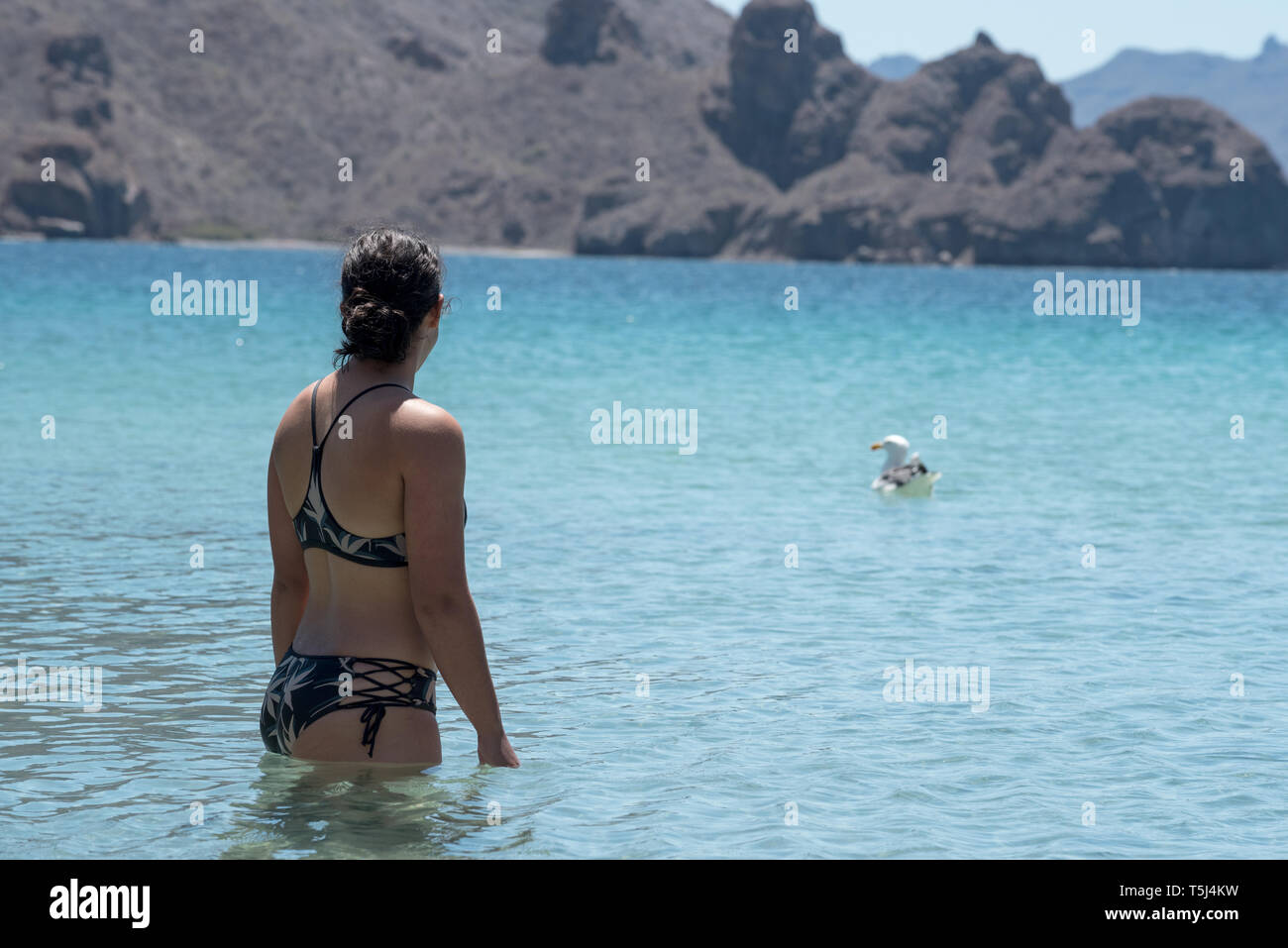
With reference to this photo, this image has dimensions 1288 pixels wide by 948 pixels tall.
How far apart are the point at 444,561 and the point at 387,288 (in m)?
0.80

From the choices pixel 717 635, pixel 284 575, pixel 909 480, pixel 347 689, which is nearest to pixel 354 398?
pixel 284 575

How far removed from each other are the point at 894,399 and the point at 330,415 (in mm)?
23993

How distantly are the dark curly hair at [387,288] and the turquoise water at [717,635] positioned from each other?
198mm

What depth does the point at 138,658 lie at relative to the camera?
26.3 ft

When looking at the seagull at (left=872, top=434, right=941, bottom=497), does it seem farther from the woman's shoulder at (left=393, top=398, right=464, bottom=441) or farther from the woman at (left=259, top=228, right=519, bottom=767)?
the woman's shoulder at (left=393, top=398, right=464, bottom=441)

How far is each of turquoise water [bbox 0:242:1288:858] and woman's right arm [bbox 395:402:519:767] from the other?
0.62 m

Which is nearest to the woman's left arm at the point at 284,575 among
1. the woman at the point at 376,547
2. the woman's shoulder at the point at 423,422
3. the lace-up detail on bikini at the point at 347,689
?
the woman at the point at 376,547

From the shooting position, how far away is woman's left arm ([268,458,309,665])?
460cm

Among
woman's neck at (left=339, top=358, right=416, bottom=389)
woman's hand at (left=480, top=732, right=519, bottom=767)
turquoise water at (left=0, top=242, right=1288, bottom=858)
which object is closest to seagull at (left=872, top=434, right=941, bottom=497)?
turquoise water at (left=0, top=242, right=1288, bottom=858)

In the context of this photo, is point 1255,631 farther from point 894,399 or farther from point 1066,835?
point 894,399

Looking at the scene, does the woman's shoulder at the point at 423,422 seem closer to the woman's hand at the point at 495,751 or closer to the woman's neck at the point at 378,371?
the woman's neck at the point at 378,371

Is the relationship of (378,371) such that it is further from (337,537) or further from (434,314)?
(337,537)

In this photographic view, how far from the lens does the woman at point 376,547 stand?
13.8 ft
